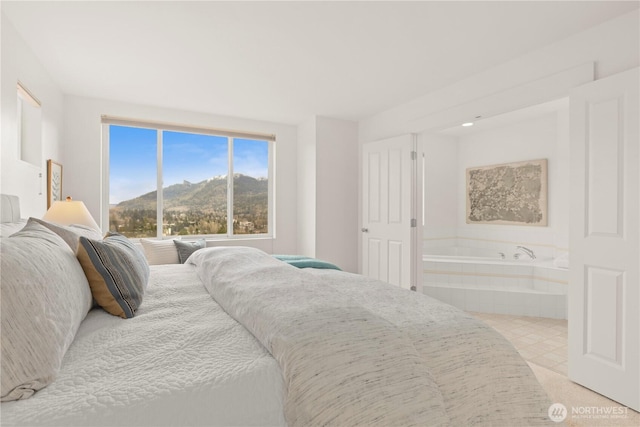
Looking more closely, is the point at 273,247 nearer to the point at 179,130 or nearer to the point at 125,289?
the point at 179,130

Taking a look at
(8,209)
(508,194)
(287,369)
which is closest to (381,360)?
(287,369)

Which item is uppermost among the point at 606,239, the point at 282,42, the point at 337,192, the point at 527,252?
Answer: the point at 282,42

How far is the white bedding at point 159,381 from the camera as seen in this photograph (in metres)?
0.72

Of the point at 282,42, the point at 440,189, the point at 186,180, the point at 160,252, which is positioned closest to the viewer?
the point at 282,42

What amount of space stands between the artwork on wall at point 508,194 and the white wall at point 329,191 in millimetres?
2228

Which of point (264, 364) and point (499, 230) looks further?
point (499, 230)

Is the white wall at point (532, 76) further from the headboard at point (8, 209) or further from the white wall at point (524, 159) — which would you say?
the headboard at point (8, 209)

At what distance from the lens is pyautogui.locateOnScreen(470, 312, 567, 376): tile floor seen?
267cm

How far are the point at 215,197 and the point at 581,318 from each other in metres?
4.13

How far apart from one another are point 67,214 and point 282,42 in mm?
2111

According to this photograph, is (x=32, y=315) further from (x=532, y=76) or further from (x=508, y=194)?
(x=508, y=194)

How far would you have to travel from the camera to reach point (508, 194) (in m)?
5.20

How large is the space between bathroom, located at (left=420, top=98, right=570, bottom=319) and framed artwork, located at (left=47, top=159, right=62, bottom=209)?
389 cm

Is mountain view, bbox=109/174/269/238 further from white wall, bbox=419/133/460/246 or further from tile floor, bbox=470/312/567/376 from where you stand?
tile floor, bbox=470/312/567/376
